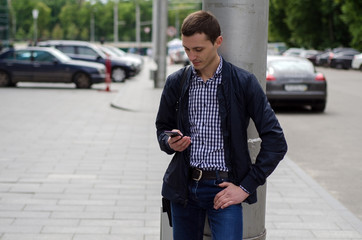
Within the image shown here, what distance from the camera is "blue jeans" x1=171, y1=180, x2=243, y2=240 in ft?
8.90

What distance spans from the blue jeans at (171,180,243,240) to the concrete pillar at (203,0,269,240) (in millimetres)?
501

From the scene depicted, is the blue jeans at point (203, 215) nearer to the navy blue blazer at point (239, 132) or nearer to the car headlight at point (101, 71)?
the navy blue blazer at point (239, 132)

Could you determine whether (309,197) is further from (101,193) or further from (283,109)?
(283,109)

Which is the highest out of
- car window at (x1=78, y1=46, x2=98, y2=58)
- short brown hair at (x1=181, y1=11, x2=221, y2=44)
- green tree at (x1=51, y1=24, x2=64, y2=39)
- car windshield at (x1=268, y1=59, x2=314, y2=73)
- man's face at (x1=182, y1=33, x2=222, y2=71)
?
short brown hair at (x1=181, y1=11, x2=221, y2=44)

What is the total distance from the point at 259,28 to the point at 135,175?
4020mm

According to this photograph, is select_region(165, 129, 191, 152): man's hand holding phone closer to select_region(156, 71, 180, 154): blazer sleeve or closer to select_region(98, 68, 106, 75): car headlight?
select_region(156, 71, 180, 154): blazer sleeve

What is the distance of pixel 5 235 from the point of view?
15.7 feet

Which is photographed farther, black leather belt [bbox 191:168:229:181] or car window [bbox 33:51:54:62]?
car window [bbox 33:51:54:62]

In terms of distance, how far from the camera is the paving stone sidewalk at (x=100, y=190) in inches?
197

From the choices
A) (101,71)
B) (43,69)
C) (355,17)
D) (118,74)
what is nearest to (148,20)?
(355,17)

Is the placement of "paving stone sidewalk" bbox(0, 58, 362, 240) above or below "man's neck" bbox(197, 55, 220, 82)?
below

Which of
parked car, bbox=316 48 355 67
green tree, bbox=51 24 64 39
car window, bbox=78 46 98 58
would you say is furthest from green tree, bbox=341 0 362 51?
green tree, bbox=51 24 64 39

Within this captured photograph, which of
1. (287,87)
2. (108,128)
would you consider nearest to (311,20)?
(287,87)

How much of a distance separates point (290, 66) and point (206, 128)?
42.7 ft
